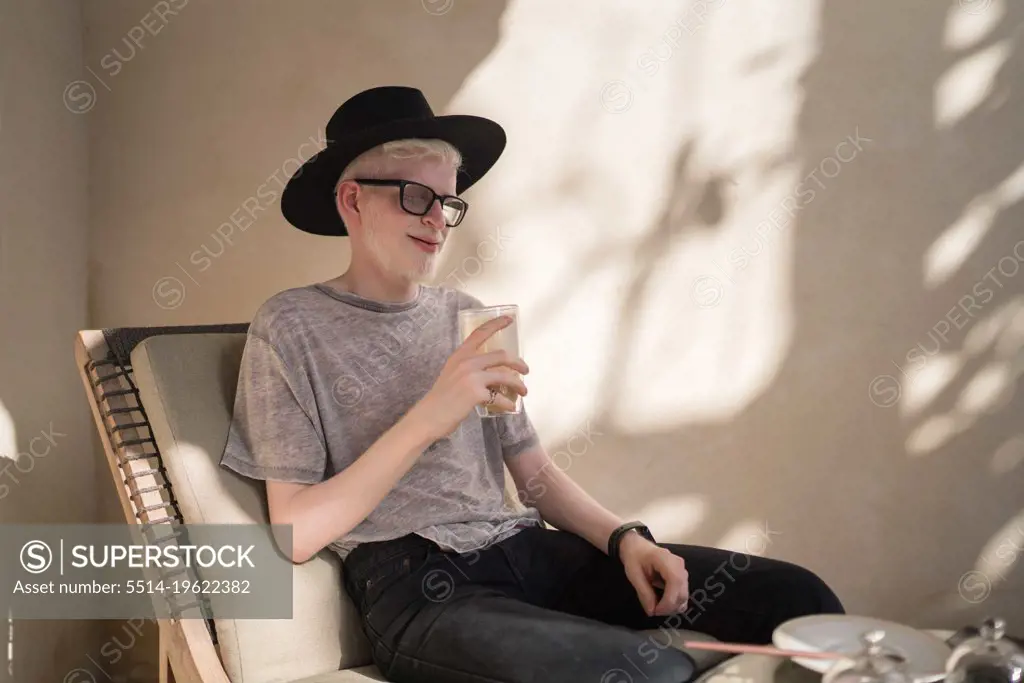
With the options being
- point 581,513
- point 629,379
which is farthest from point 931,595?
point 581,513

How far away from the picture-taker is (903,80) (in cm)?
268

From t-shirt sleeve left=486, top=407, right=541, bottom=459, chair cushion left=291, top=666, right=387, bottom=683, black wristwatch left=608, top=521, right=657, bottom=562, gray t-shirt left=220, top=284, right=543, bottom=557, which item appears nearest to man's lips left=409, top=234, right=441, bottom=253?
gray t-shirt left=220, top=284, right=543, bottom=557

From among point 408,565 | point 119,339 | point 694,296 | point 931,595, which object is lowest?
point 931,595

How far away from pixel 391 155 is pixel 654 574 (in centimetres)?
92

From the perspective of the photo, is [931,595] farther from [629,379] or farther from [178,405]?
[178,405]

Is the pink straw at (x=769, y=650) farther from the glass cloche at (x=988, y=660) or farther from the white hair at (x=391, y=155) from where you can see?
the white hair at (x=391, y=155)

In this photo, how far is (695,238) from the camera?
2.79 meters

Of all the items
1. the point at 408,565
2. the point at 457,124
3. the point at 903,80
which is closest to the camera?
the point at 408,565

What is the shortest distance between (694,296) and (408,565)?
4.80 ft

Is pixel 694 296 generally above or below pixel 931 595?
above

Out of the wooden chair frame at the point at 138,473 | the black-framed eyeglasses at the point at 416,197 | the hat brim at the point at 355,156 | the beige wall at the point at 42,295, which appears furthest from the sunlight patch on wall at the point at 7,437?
the black-framed eyeglasses at the point at 416,197

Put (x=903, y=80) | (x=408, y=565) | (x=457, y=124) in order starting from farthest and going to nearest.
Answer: (x=903, y=80), (x=457, y=124), (x=408, y=565)

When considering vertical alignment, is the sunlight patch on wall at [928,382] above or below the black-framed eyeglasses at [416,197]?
below

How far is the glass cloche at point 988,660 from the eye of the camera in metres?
1.14
